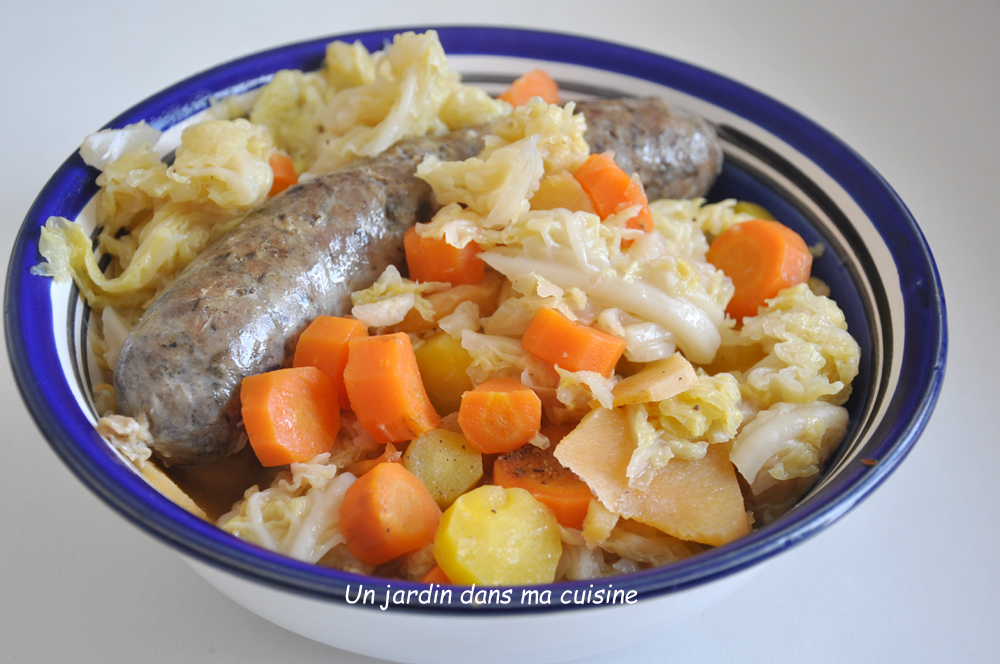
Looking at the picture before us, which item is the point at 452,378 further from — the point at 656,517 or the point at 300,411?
the point at 656,517

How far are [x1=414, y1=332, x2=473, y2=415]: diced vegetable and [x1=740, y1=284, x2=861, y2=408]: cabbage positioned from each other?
87 centimetres

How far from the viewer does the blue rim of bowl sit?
168 cm

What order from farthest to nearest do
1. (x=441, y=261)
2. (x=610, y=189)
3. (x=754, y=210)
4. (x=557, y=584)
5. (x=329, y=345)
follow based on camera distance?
(x=754, y=210)
(x=610, y=189)
(x=441, y=261)
(x=329, y=345)
(x=557, y=584)

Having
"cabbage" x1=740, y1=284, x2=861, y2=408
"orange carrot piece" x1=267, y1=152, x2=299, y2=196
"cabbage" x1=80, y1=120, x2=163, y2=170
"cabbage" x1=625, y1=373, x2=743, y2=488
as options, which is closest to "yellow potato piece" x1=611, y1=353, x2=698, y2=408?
"cabbage" x1=625, y1=373, x2=743, y2=488

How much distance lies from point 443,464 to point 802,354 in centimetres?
114

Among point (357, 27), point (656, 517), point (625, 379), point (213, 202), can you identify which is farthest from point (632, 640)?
point (357, 27)

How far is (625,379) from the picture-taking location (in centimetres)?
241

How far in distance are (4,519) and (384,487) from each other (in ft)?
4.79

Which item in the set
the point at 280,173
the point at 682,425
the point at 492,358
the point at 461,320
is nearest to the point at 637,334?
the point at 682,425

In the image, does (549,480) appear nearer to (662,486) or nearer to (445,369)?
(662,486)

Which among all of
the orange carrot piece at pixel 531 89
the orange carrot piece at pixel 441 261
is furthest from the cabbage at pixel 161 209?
the orange carrot piece at pixel 531 89

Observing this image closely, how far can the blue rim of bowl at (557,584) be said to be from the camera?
5.52 feet

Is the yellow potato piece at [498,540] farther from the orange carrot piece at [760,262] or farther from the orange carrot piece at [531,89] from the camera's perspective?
the orange carrot piece at [531,89]

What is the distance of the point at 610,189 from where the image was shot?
8.67 feet
